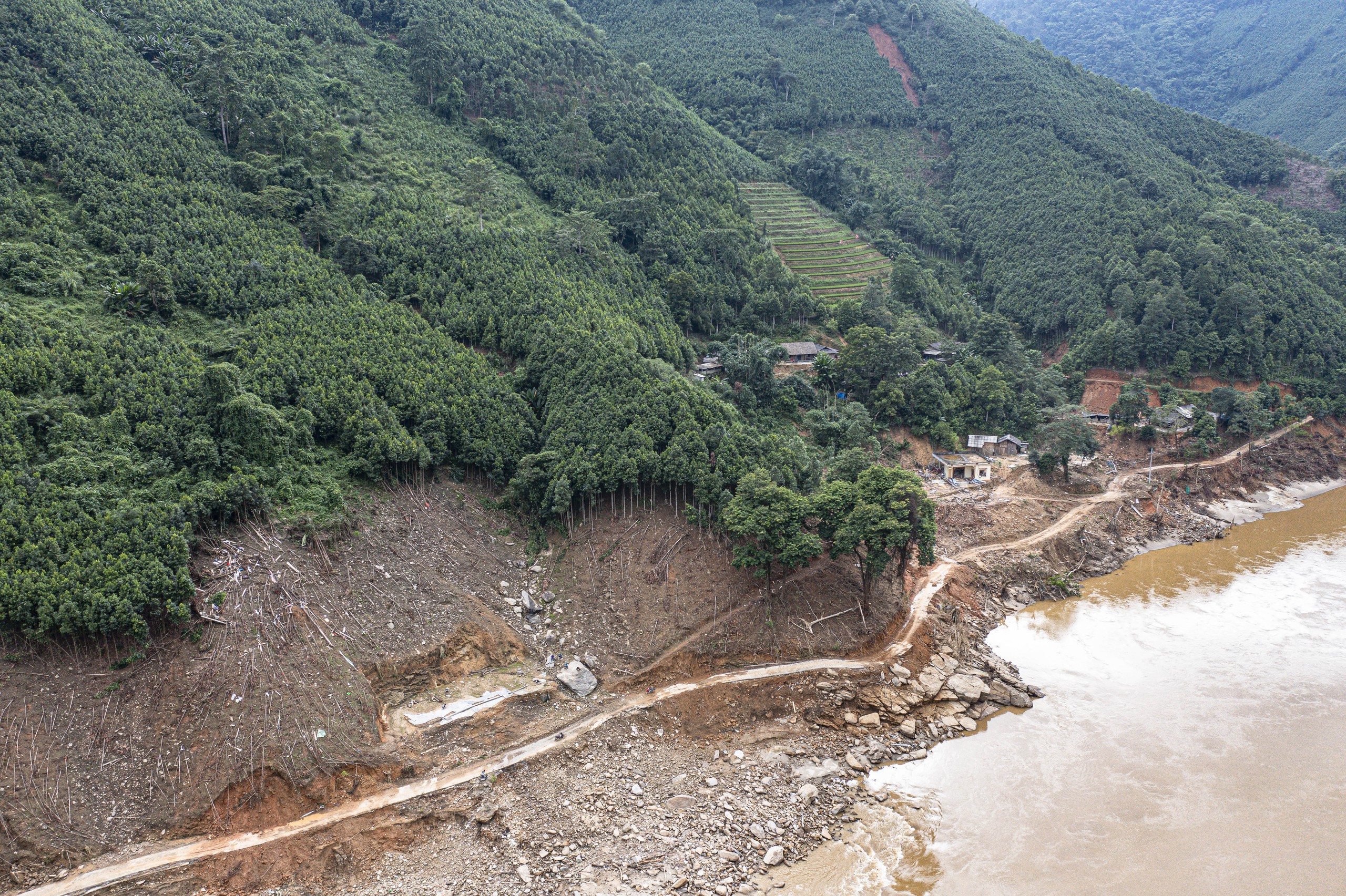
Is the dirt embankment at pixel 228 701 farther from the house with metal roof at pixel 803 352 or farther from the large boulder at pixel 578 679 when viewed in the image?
the house with metal roof at pixel 803 352

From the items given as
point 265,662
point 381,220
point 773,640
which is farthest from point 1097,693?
point 381,220

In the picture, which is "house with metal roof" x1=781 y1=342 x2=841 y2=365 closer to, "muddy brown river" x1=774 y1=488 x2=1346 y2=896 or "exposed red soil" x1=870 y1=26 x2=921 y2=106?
"muddy brown river" x1=774 y1=488 x2=1346 y2=896

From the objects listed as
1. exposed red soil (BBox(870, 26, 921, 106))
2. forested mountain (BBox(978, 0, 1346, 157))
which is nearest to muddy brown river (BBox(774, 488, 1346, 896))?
exposed red soil (BBox(870, 26, 921, 106))

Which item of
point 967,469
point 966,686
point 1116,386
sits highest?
point 1116,386

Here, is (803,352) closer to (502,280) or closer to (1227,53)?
(502,280)

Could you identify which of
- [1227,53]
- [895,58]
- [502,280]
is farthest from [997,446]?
[1227,53]

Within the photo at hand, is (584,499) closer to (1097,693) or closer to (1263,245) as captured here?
(1097,693)
